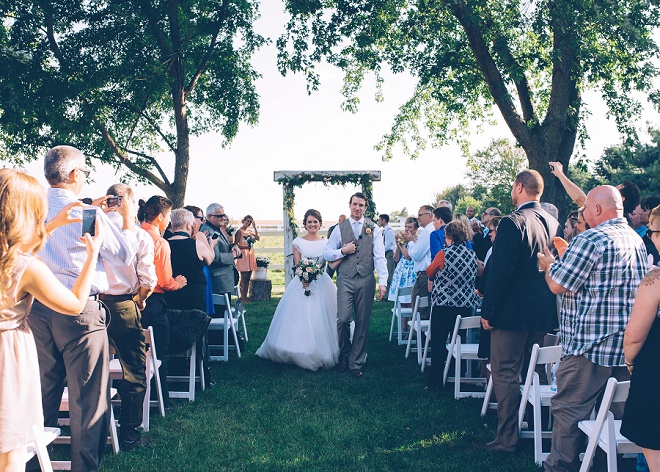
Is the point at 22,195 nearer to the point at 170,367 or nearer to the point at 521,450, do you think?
the point at 521,450

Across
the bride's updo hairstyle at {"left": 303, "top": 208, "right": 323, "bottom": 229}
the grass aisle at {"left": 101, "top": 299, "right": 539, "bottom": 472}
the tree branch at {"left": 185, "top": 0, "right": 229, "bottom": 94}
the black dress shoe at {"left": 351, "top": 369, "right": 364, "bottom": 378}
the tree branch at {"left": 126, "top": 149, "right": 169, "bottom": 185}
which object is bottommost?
the grass aisle at {"left": 101, "top": 299, "right": 539, "bottom": 472}

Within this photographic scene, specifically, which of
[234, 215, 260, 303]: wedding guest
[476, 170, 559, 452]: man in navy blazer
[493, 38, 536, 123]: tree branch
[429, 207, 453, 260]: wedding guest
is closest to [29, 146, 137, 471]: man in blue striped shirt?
[476, 170, 559, 452]: man in navy blazer

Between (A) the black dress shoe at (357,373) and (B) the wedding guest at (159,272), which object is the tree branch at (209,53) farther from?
(B) the wedding guest at (159,272)

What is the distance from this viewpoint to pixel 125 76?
16.5 meters

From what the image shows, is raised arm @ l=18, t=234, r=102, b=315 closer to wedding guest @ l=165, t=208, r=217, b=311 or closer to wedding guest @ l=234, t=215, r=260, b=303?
wedding guest @ l=165, t=208, r=217, b=311

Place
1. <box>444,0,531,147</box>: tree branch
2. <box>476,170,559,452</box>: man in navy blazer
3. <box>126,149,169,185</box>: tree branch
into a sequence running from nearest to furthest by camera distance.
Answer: <box>476,170,559,452</box>: man in navy blazer
<box>444,0,531,147</box>: tree branch
<box>126,149,169,185</box>: tree branch

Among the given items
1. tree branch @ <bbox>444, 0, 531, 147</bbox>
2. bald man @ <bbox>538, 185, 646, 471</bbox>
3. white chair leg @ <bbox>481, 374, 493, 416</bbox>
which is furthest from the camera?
tree branch @ <bbox>444, 0, 531, 147</bbox>

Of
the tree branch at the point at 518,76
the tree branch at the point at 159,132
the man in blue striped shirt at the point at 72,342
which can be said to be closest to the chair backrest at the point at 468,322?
the man in blue striped shirt at the point at 72,342

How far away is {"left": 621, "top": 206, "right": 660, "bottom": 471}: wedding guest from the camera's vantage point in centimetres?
295

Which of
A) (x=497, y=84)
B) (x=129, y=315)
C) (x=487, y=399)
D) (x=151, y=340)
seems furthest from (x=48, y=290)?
(x=497, y=84)

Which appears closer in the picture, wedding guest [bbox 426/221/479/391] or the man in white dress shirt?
wedding guest [bbox 426/221/479/391]

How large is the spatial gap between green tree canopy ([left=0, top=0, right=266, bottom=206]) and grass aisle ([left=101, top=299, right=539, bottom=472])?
10.8 metres

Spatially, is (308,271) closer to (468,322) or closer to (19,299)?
(468,322)

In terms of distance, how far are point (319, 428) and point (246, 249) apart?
8228 mm
